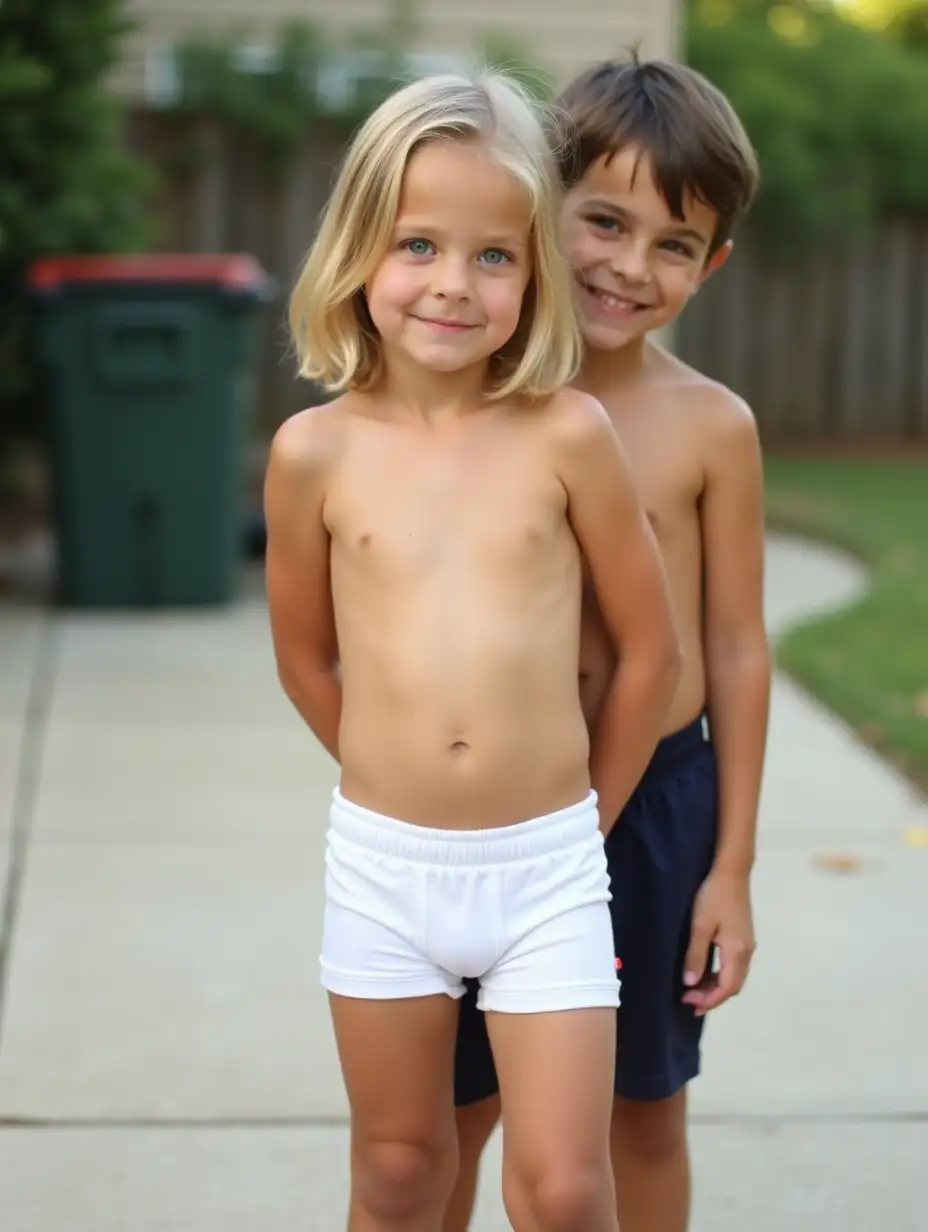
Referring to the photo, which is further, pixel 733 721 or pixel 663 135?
pixel 733 721

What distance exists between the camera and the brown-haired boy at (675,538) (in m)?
2.42

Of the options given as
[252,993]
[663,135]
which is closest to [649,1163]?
[663,135]

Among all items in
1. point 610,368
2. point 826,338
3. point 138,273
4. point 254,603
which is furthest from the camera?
point 826,338

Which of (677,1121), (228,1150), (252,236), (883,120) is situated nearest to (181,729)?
(228,1150)

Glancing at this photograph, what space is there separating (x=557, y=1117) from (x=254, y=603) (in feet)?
20.3

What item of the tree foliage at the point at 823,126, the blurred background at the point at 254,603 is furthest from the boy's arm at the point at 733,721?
the tree foliage at the point at 823,126

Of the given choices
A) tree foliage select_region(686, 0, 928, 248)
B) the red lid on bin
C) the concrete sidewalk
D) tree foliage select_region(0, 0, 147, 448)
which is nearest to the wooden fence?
tree foliage select_region(686, 0, 928, 248)

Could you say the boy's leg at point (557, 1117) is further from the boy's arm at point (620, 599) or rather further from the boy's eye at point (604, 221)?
the boy's eye at point (604, 221)

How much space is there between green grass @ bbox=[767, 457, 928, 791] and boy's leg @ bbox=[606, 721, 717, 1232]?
3.11m

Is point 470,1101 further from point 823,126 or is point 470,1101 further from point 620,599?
point 823,126

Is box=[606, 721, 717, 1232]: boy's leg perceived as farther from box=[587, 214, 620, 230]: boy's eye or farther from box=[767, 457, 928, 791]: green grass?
box=[767, 457, 928, 791]: green grass

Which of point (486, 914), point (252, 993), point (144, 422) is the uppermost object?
point (486, 914)

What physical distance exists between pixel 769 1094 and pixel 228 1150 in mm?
950

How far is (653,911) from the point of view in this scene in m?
2.49
